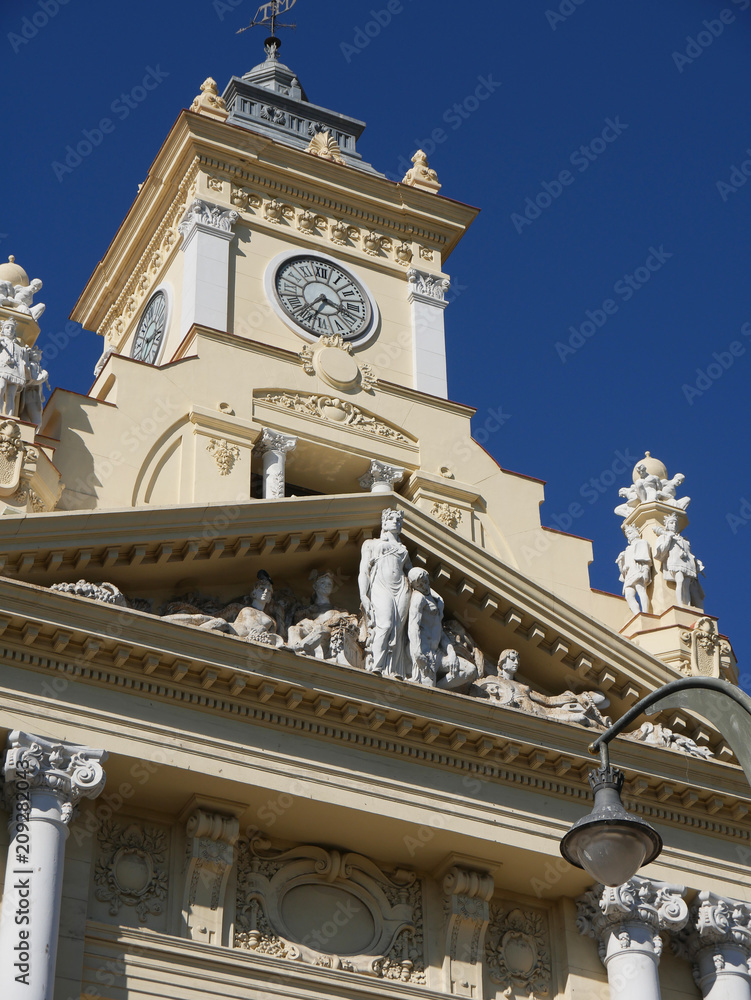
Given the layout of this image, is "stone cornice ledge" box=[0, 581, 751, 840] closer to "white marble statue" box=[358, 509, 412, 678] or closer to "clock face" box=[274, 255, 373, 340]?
"white marble statue" box=[358, 509, 412, 678]

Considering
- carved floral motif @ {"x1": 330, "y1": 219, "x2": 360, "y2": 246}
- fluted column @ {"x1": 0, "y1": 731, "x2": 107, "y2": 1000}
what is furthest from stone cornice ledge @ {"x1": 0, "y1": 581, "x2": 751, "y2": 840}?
carved floral motif @ {"x1": 330, "y1": 219, "x2": 360, "y2": 246}

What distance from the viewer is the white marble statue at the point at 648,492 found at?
26.3 meters

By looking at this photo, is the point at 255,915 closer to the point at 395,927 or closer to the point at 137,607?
the point at 395,927

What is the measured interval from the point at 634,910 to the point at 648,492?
23.6 feet

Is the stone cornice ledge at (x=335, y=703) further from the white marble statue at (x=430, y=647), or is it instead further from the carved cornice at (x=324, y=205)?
the carved cornice at (x=324, y=205)

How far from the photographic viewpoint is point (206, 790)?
20.3m

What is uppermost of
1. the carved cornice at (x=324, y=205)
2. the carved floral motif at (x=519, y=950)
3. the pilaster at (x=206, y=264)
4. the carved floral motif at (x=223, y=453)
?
the carved cornice at (x=324, y=205)

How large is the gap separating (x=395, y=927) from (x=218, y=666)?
406cm

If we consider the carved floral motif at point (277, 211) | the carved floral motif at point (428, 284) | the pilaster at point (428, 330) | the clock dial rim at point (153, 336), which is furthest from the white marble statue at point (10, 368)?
the carved floral motif at point (428, 284)

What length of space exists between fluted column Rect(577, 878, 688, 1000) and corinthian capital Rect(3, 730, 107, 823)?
661cm

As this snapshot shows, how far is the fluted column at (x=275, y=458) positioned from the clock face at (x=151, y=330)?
433 cm

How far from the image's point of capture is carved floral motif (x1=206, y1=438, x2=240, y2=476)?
2481cm

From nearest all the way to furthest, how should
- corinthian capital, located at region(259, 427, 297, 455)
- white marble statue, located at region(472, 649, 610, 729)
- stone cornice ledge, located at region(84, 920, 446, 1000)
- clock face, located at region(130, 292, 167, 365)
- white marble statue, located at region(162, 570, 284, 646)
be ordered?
stone cornice ledge, located at region(84, 920, 446, 1000) < white marble statue, located at region(162, 570, 284, 646) < white marble statue, located at region(472, 649, 610, 729) < corinthian capital, located at region(259, 427, 297, 455) < clock face, located at region(130, 292, 167, 365)

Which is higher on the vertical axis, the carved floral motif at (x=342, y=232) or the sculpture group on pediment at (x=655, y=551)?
the carved floral motif at (x=342, y=232)
